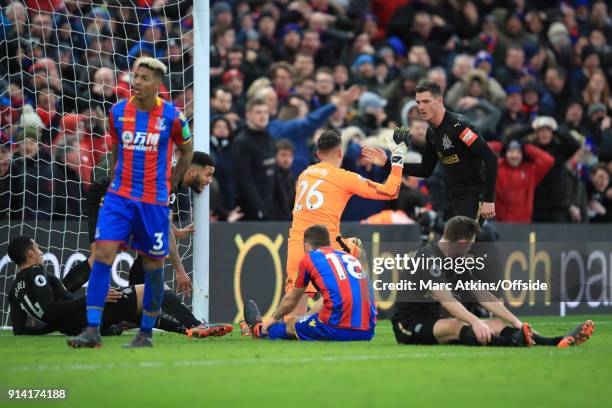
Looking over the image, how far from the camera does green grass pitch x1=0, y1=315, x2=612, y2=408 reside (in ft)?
20.6

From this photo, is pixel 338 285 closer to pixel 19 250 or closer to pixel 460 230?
pixel 460 230

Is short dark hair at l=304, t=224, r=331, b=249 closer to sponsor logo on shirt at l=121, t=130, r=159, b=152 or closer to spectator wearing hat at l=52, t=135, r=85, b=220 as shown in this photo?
sponsor logo on shirt at l=121, t=130, r=159, b=152

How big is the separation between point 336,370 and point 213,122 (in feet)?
25.3

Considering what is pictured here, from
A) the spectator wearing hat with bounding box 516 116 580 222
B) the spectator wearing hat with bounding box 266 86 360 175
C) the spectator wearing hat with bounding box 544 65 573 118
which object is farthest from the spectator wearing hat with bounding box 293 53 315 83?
the spectator wearing hat with bounding box 544 65 573 118

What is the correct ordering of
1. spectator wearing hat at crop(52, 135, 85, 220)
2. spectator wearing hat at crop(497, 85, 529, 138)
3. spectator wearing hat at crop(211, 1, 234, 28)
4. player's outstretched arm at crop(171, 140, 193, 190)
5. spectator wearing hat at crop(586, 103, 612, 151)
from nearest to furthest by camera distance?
player's outstretched arm at crop(171, 140, 193, 190) → spectator wearing hat at crop(52, 135, 85, 220) → spectator wearing hat at crop(211, 1, 234, 28) → spectator wearing hat at crop(497, 85, 529, 138) → spectator wearing hat at crop(586, 103, 612, 151)

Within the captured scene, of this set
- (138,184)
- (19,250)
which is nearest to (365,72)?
(19,250)

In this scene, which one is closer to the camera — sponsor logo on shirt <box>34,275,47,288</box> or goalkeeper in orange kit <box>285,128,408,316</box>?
sponsor logo on shirt <box>34,275,47,288</box>

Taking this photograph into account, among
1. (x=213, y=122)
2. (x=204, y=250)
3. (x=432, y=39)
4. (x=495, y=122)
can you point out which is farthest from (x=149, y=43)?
(x=432, y=39)

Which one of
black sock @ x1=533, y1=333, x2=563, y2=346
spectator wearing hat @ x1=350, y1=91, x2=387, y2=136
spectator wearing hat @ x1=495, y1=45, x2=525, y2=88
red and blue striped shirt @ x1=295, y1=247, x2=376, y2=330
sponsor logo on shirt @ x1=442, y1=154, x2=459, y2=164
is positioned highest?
spectator wearing hat @ x1=495, y1=45, x2=525, y2=88

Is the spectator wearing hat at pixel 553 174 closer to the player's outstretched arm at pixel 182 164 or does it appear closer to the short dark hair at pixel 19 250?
the short dark hair at pixel 19 250

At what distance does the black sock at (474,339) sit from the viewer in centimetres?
933

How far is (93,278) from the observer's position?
879cm

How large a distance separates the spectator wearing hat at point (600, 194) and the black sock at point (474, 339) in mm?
9426

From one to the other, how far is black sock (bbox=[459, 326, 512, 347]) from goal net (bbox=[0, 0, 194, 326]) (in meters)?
4.22
